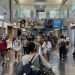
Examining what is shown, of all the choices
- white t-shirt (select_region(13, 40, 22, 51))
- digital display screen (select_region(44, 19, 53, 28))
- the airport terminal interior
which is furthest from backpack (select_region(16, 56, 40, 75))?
digital display screen (select_region(44, 19, 53, 28))

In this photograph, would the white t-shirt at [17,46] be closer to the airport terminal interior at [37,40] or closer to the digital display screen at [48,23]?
the airport terminal interior at [37,40]

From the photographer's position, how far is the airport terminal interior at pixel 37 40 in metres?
4.81

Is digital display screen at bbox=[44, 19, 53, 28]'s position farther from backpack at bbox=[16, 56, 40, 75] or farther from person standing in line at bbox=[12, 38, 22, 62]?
backpack at bbox=[16, 56, 40, 75]

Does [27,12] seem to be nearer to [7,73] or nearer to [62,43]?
[62,43]

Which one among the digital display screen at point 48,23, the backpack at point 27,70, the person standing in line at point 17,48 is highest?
the digital display screen at point 48,23

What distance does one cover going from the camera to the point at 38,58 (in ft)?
15.7

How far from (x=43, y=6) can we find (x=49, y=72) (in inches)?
1359

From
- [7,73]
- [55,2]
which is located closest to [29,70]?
[7,73]

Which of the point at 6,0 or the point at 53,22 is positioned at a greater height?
the point at 6,0

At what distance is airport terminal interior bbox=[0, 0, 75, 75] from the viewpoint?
4.81 metres

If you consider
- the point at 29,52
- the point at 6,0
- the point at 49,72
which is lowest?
the point at 49,72

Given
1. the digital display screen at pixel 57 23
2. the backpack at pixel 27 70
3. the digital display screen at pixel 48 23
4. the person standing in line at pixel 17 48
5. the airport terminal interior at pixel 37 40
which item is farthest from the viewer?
the digital display screen at pixel 48 23

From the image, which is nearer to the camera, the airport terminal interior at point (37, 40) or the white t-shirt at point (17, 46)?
the airport terminal interior at point (37, 40)

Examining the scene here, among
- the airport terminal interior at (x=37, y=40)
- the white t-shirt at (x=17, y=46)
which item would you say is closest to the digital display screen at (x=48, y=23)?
the airport terminal interior at (x=37, y=40)
